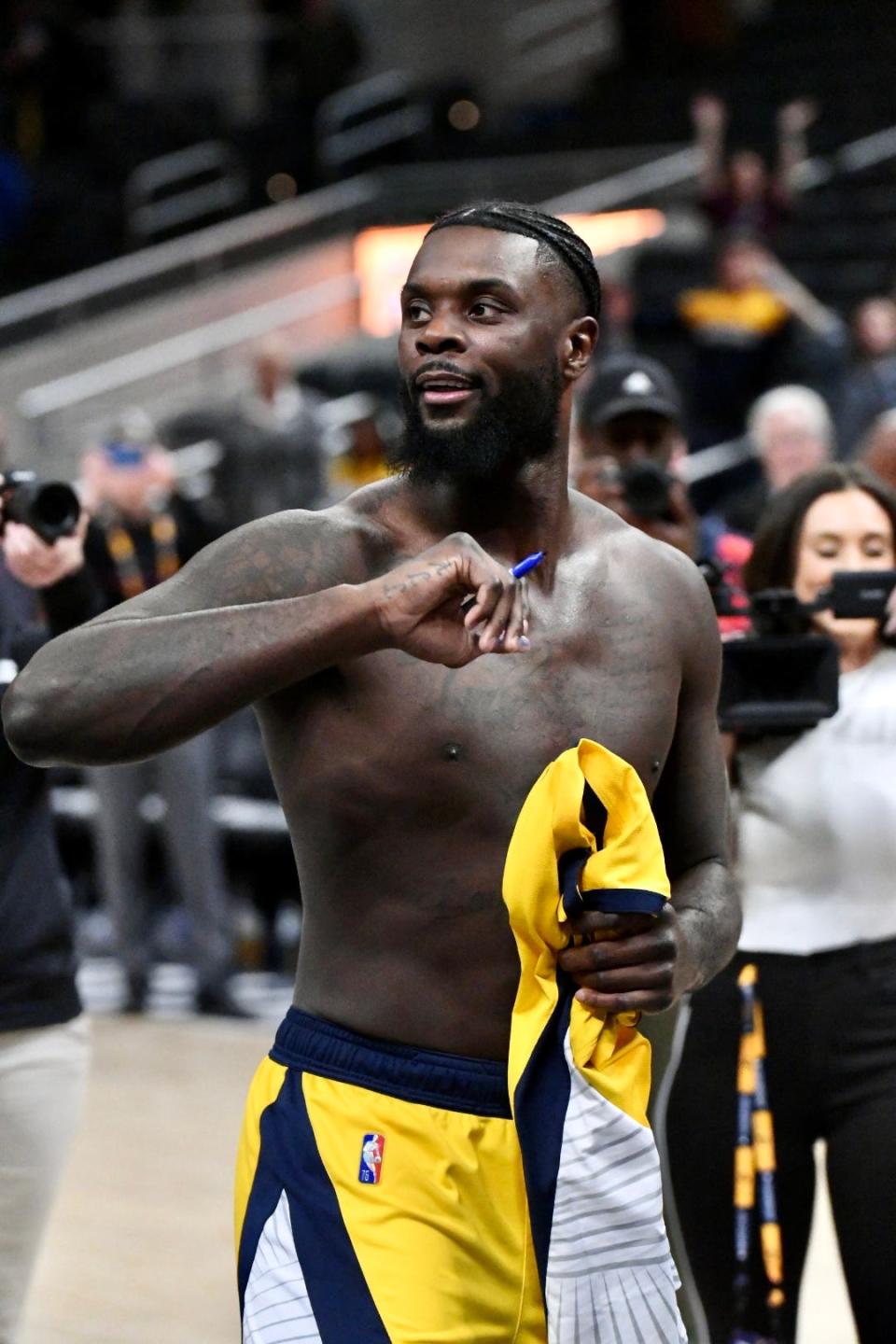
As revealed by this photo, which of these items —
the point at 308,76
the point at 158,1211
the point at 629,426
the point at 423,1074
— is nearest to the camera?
the point at 423,1074

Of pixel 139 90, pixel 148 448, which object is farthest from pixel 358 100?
pixel 148 448

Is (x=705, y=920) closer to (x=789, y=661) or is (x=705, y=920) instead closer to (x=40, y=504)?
(x=789, y=661)

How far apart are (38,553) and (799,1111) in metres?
1.57

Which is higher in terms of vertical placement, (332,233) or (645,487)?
(332,233)

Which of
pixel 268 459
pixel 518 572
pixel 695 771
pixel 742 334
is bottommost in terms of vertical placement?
pixel 695 771

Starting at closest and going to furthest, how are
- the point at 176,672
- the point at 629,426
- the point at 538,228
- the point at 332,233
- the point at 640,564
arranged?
1. the point at 176,672
2. the point at 538,228
3. the point at 640,564
4. the point at 629,426
5. the point at 332,233

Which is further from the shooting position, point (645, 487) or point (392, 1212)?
point (645, 487)

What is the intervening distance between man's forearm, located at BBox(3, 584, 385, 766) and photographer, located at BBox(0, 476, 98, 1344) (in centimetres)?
130

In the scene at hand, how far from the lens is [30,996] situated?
356cm

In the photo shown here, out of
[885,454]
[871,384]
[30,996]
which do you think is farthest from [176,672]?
[871,384]

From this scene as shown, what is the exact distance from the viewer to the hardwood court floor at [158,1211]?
16.7ft

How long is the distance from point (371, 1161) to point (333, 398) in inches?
414

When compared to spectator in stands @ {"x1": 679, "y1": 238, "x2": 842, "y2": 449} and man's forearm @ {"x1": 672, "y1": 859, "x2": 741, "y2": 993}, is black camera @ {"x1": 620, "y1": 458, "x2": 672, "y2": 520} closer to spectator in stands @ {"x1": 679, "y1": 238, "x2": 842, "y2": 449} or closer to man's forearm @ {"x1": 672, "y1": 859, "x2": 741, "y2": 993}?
man's forearm @ {"x1": 672, "y1": 859, "x2": 741, "y2": 993}

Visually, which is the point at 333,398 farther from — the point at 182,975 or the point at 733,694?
the point at 733,694
